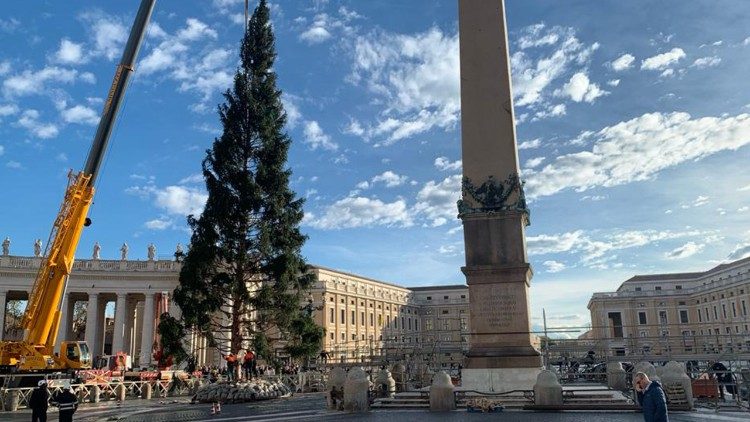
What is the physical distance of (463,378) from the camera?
53.8ft

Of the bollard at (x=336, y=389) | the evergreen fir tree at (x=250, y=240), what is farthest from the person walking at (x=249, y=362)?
the bollard at (x=336, y=389)

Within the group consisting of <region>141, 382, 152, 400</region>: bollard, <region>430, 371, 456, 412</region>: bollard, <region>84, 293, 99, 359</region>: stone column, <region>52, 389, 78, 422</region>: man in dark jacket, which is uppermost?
<region>84, 293, 99, 359</region>: stone column

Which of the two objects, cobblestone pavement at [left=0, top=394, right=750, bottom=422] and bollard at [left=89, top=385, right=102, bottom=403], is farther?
bollard at [left=89, top=385, right=102, bottom=403]

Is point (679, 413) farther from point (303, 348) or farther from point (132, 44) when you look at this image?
point (132, 44)

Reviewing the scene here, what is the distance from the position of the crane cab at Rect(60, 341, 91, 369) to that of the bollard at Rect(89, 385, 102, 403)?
1.48 meters

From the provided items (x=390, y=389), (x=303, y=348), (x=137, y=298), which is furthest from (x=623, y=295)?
(x=390, y=389)

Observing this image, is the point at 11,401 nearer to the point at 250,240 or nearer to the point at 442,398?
the point at 250,240

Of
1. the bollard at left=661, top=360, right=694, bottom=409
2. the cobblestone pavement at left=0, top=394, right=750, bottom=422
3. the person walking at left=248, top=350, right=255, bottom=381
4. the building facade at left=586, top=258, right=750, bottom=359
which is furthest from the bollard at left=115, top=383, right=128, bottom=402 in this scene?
the building facade at left=586, top=258, right=750, bottom=359

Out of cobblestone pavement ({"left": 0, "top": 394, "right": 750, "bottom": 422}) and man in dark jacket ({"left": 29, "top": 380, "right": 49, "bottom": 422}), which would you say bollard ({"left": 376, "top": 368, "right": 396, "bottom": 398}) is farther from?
man in dark jacket ({"left": 29, "top": 380, "right": 49, "bottom": 422})

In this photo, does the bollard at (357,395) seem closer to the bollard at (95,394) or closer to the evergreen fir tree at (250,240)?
the evergreen fir tree at (250,240)

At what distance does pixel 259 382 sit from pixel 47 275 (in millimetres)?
9667

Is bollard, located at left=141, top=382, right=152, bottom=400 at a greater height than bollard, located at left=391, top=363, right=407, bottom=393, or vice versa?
bollard, located at left=391, top=363, right=407, bottom=393

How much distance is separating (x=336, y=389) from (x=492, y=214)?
6444mm

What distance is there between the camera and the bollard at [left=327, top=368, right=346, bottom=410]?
1678cm
